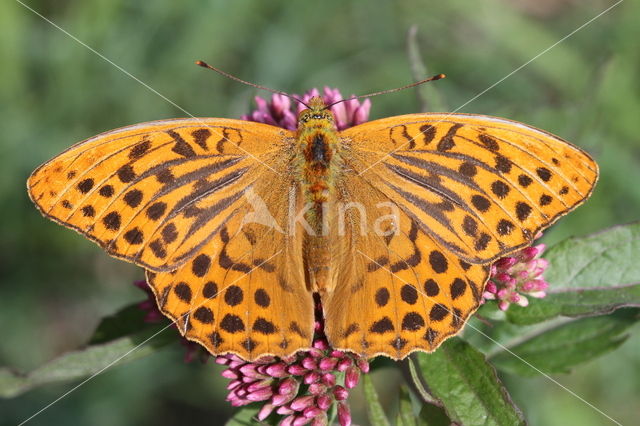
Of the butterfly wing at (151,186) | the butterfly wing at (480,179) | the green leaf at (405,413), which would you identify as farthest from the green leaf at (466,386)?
the butterfly wing at (151,186)

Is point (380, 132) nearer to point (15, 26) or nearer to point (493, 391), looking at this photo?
point (493, 391)

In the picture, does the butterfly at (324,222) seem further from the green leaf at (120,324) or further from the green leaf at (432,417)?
the green leaf at (120,324)

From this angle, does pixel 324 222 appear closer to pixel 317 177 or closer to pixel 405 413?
pixel 317 177

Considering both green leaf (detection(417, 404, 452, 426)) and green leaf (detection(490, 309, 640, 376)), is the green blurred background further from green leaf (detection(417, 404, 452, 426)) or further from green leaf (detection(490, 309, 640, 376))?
green leaf (detection(417, 404, 452, 426))

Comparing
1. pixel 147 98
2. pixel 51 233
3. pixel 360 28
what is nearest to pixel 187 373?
pixel 51 233

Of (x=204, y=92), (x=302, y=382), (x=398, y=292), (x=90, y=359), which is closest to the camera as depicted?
(x=398, y=292)

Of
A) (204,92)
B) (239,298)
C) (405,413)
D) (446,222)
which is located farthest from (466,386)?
(204,92)
